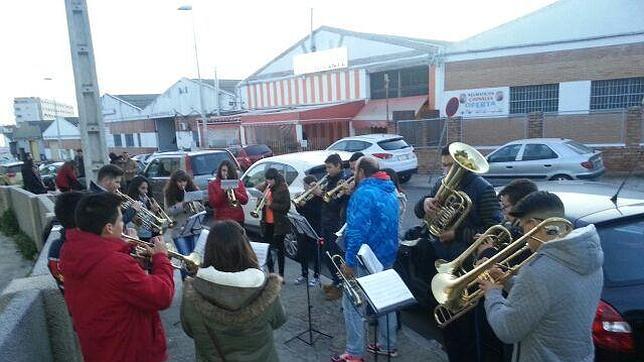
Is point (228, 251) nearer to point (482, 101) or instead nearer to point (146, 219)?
point (146, 219)

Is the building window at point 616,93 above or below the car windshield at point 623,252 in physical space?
above

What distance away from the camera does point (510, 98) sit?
18812 mm

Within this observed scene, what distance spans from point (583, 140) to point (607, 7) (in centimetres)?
578

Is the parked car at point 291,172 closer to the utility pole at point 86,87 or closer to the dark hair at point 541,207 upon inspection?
the utility pole at point 86,87

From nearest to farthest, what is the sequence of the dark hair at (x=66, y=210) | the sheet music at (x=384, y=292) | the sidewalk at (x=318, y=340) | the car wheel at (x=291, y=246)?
the sheet music at (x=384, y=292) → the dark hair at (x=66, y=210) → the sidewalk at (x=318, y=340) → the car wheel at (x=291, y=246)

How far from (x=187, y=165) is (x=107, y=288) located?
825 cm

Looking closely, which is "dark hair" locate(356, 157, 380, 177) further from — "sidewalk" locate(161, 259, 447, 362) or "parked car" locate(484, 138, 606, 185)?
"parked car" locate(484, 138, 606, 185)

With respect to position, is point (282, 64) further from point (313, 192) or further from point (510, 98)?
point (313, 192)

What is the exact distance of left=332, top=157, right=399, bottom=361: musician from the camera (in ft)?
12.0

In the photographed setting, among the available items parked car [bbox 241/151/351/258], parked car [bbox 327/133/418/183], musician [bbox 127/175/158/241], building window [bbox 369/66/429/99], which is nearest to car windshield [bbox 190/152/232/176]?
parked car [bbox 241/151/351/258]

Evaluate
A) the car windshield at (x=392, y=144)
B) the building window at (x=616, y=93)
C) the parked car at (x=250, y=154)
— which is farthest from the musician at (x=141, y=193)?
the building window at (x=616, y=93)

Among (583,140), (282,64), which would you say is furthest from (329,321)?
(282,64)

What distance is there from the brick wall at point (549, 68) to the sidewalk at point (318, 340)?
16523 mm

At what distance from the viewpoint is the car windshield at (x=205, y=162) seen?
408 inches
